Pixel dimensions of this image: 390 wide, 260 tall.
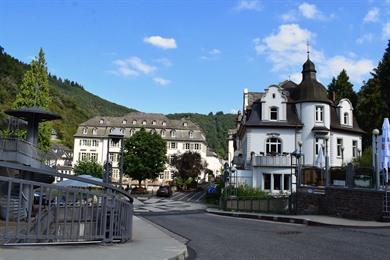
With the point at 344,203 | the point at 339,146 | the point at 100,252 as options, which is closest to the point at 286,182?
the point at 339,146

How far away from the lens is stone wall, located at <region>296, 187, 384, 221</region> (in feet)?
74.1

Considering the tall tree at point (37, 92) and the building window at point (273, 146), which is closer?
the tall tree at point (37, 92)

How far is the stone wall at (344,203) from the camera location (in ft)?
74.1

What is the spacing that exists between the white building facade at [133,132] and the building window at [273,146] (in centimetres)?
5067

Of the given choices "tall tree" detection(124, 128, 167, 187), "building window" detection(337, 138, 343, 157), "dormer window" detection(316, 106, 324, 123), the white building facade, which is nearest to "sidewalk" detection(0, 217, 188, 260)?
"dormer window" detection(316, 106, 324, 123)

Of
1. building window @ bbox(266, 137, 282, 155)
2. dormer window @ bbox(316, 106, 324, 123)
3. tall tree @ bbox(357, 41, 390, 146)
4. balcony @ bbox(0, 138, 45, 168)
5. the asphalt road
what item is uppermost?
tall tree @ bbox(357, 41, 390, 146)

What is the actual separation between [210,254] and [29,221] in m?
4.39

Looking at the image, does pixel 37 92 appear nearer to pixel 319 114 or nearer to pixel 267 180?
pixel 267 180

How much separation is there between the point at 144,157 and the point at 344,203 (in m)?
55.7

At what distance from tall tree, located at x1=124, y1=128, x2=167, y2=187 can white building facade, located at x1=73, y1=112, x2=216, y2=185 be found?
18376 millimetres

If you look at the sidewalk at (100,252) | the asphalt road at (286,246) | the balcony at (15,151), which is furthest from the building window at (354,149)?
the sidewalk at (100,252)

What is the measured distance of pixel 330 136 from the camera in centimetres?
4941

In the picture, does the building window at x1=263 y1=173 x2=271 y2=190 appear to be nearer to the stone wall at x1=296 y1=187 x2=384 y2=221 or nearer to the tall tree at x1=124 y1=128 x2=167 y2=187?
the stone wall at x1=296 y1=187 x2=384 y2=221

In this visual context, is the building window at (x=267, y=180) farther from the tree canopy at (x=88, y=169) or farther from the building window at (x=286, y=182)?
the tree canopy at (x=88, y=169)
